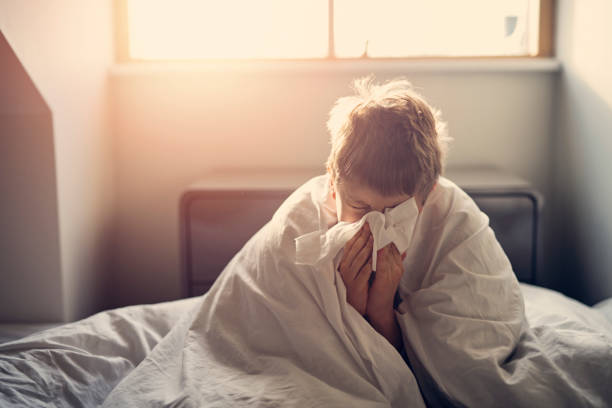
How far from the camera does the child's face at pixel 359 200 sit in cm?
106

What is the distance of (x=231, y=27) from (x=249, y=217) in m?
0.73

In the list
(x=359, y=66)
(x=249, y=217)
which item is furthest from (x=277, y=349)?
(x=359, y=66)

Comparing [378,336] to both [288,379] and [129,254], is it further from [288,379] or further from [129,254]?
[129,254]

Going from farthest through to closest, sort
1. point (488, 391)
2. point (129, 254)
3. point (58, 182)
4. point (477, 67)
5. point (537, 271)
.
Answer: point (129, 254) → point (477, 67) → point (537, 271) → point (58, 182) → point (488, 391)

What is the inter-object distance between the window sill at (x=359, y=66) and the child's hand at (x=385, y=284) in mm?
975

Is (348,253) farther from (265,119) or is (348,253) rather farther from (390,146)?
(265,119)

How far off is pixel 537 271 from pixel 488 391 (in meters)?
0.83

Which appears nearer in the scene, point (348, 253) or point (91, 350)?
point (348, 253)

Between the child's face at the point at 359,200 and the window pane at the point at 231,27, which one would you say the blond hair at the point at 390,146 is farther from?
the window pane at the point at 231,27

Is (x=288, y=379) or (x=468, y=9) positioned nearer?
(x=288, y=379)

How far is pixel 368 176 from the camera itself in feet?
3.43

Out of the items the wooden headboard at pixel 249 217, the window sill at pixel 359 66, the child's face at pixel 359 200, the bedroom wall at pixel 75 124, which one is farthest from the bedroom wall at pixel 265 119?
the child's face at pixel 359 200

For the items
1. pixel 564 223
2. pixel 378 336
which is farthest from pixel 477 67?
pixel 378 336

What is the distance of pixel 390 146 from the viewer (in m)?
1.05
